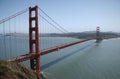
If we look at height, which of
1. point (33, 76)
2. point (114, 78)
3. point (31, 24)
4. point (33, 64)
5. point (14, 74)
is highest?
point (31, 24)

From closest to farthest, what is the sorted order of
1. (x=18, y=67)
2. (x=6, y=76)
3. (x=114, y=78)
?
(x=6, y=76) → (x=18, y=67) → (x=114, y=78)

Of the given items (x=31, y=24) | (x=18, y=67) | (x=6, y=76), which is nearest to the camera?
(x=6, y=76)

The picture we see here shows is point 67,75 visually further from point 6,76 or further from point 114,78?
point 6,76

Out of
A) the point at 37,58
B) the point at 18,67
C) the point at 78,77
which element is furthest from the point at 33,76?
the point at 78,77

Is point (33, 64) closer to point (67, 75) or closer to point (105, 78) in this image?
point (67, 75)

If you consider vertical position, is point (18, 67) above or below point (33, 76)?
above

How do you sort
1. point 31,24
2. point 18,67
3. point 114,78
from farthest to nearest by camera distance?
1. point 31,24
2. point 114,78
3. point 18,67

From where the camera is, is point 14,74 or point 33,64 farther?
point 33,64

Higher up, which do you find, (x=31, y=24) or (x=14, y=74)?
(x=31, y=24)

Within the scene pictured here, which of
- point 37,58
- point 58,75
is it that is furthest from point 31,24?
point 58,75
